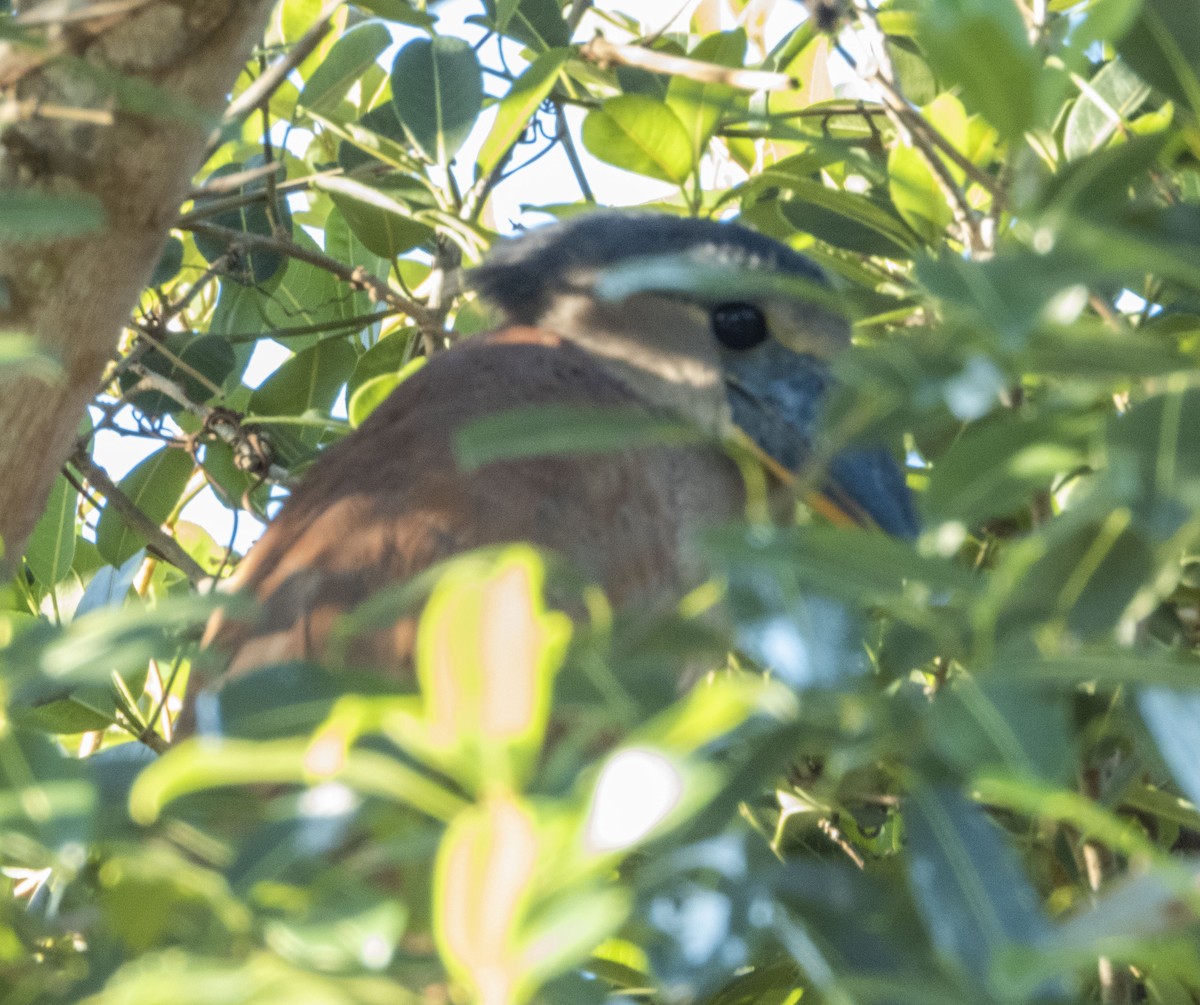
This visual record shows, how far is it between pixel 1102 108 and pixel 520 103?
2.33 ft

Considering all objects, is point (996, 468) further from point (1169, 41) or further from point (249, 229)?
point (249, 229)

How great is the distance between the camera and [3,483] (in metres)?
1.69

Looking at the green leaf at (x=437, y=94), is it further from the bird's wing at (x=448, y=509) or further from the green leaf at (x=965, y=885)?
the green leaf at (x=965, y=885)

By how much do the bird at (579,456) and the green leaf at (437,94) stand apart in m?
0.26

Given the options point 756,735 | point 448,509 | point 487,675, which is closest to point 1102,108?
point 448,509

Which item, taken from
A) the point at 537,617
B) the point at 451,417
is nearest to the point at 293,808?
the point at 537,617

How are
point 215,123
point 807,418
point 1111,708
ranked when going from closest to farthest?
1. point 215,123
2. point 1111,708
3. point 807,418

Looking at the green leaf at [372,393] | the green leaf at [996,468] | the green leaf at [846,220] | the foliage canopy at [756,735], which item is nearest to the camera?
the foliage canopy at [756,735]

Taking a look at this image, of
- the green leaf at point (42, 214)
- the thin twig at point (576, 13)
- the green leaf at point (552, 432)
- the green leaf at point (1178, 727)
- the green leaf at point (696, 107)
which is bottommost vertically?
the green leaf at point (1178, 727)

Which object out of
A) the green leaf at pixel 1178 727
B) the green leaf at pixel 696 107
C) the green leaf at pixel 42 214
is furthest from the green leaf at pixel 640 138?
the green leaf at pixel 1178 727

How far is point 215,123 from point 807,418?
3.76ft

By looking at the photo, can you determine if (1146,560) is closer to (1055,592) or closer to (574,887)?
(1055,592)

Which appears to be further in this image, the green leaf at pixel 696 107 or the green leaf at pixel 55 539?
the green leaf at pixel 55 539

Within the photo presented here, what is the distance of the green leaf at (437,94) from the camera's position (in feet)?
7.09
